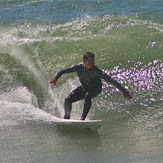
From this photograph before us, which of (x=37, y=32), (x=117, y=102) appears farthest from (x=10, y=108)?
(x=37, y=32)

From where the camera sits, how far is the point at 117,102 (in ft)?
25.9

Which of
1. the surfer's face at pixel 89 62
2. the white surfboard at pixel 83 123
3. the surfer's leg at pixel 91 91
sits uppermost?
the surfer's face at pixel 89 62

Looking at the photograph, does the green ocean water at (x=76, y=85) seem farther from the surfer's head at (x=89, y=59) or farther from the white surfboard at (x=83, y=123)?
the surfer's head at (x=89, y=59)

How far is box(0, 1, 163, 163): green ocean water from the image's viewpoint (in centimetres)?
581

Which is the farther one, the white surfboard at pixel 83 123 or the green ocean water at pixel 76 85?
the white surfboard at pixel 83 123

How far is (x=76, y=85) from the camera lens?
8711mm

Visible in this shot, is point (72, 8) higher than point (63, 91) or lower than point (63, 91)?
higher

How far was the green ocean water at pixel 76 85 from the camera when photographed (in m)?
5.81

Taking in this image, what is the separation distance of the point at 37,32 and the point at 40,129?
7324 millimetres

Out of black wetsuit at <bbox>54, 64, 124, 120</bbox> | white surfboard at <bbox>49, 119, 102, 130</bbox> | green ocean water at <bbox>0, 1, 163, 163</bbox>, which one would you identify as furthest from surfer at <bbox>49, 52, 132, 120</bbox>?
green ocean water at <bbox>0, 1, 163, 163</bbox>

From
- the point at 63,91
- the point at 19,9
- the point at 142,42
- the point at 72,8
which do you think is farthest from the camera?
the point at 19,9

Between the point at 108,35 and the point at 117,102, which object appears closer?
the point at 117,102

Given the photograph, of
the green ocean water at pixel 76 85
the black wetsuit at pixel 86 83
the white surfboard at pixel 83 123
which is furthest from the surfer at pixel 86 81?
the green ocean water at pixel 76 85

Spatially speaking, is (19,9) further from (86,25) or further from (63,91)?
(63,91)
